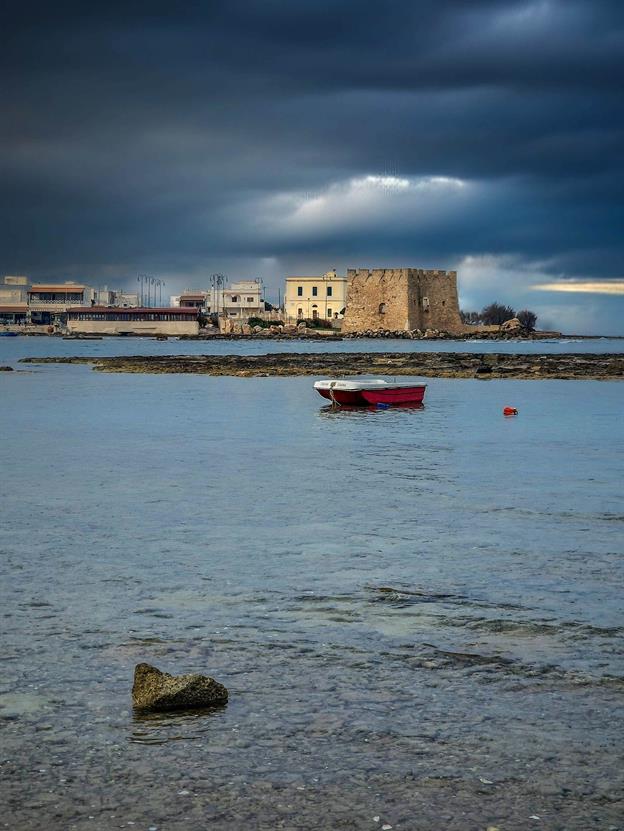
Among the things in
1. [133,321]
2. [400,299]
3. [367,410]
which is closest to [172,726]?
[367,410]

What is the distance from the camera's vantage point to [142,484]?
44.4 feet

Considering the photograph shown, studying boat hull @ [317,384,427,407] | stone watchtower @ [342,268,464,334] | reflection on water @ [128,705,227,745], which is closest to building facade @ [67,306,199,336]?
stone watchtower @ [342,268,464,334]

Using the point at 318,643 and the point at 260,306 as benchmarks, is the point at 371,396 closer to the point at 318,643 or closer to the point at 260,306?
the point at 318,643

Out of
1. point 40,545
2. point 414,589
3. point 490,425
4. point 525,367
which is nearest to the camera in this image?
point 414,589

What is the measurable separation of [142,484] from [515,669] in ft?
26.9

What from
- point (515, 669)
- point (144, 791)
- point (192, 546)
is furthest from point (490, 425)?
point (144, 791)

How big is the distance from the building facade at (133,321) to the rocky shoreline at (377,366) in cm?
8011

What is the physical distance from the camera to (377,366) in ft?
148

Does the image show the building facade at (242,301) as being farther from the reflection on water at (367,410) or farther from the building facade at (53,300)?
the reflection on water at (367,410)

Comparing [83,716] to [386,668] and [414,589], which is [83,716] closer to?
[386,668]

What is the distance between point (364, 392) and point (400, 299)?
8014cm

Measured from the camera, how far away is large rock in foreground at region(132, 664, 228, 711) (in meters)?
5.23

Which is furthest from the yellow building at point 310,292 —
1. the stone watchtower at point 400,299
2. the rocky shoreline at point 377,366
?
the rocky shoreline at point 377,366

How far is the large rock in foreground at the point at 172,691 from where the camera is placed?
5.23 m
